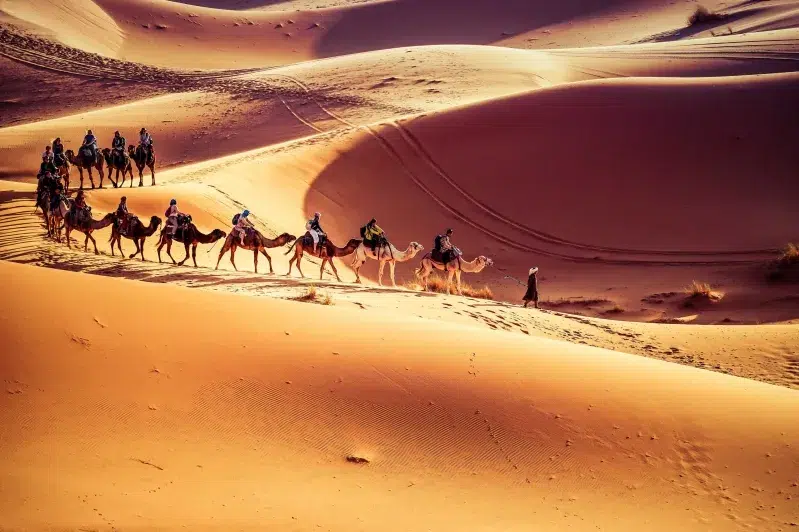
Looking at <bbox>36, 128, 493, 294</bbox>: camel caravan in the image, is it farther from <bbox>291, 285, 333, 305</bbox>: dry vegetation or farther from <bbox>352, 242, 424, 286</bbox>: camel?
<bbox>291, 285, 333, 305</bbox>: dry vegetation

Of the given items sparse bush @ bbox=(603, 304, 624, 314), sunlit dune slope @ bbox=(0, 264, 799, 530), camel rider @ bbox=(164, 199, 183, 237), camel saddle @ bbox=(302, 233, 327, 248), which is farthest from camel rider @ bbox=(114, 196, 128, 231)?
sparse bush @ bbox=(603, 304, 624, 314)

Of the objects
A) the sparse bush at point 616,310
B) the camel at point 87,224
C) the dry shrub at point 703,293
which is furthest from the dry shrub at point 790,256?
the camel at point 87,224

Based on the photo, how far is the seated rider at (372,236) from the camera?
20.4m

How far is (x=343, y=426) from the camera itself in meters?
10.5

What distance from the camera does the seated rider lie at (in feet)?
66.9

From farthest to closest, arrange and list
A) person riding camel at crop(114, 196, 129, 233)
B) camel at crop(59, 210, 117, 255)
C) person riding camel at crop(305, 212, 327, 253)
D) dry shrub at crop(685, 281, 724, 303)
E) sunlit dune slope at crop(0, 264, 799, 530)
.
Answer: dry shrub at crop(685, 281, 724, 303)
camel at crop(59, 210, 117, 255)
person riding camel at crop(114, 196, 129, 233)
person riding camel at crop(305, 212, 327, 253)
sunlit dune slope at crop(0, 264, 799, 530)

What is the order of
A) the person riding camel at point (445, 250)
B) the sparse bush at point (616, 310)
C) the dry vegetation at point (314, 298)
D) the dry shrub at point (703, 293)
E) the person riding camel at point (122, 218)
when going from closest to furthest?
the dry vegetation at point (314, 298) → the person riding camel at point (445, 250) → the person riding camel at point (122, 218) → the sparse bush at point (616, 310) → the dry shrub at point (703, 293)

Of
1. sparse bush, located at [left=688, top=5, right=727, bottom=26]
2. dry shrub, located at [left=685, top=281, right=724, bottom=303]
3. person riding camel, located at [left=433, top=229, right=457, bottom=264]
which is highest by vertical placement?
sparse bush, located at [left=688, top=5, right=727, bottom=26]

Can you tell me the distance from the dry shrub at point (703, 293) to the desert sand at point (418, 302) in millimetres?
128

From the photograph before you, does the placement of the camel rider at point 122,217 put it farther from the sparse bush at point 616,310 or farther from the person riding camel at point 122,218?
the sparse bush at point 616,310

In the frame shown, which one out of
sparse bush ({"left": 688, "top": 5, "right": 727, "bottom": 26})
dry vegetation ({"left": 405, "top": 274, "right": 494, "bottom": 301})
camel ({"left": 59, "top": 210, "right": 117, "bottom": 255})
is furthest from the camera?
sparse bush ({"left": 688, "top": 5, "right": 727, "bottom": 26})

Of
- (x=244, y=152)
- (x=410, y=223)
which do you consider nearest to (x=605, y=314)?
(x=410, y=223)

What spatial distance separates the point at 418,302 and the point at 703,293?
8.50m

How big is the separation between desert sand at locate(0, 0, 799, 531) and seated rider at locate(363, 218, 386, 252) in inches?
53.5
